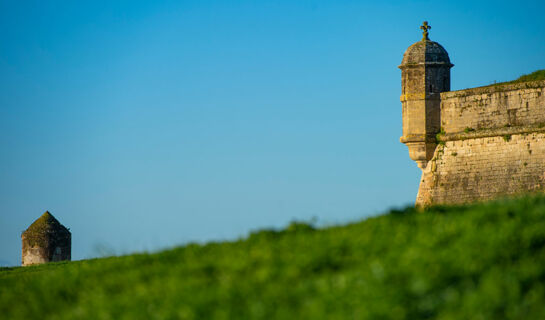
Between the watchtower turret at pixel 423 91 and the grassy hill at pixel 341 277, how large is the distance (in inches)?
513

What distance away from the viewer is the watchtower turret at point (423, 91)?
2406 cm

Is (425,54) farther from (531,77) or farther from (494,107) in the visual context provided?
(531,77)

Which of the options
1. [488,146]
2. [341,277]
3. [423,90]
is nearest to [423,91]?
[423,90]

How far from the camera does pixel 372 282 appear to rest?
8312mm

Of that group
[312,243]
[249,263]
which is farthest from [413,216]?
[249,263]

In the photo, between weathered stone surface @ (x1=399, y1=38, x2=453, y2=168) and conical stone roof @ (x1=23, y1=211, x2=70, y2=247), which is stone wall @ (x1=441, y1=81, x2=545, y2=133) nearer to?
weathered stone surface @ (x1=399, y1=38, x2=453, y2=168)

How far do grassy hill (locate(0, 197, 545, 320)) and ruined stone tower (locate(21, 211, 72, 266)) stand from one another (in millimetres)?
18275

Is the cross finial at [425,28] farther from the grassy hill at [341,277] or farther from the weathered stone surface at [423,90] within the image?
the grassy hill at [341,277]

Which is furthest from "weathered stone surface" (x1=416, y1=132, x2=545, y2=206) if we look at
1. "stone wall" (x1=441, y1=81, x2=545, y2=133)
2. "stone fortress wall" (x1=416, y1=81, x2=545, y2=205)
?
"stone wall" (x1=441, y1=81, x2=545, y2=133)

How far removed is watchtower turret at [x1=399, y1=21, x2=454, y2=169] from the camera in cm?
2406

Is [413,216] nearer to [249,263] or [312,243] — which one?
[312,243]

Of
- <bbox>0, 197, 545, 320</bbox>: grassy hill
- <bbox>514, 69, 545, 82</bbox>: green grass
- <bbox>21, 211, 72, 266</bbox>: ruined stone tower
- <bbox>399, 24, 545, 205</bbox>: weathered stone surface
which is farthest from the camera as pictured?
<bbox>21, 211, 72, 266</bbox>: ruined stone tower

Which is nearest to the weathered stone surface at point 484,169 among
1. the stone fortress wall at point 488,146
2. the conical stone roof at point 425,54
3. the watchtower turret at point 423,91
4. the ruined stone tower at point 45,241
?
the stone fortress wall at point 488,146

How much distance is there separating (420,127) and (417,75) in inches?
61.4
